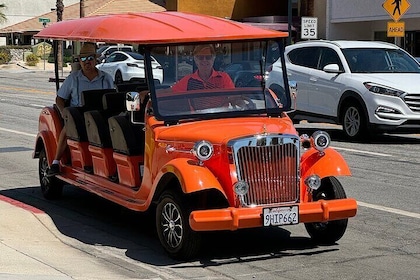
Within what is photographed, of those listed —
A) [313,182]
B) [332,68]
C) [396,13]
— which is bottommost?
[313,182]

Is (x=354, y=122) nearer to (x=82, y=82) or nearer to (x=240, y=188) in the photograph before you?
(x=82, y=82)

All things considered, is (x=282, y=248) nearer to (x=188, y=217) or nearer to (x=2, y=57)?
(x=188, y=217)

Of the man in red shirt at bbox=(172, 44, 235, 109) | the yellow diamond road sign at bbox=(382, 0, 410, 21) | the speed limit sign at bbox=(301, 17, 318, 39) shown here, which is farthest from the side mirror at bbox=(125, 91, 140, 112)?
the speed limit sign at bbox=(301, 17, 318, 39)

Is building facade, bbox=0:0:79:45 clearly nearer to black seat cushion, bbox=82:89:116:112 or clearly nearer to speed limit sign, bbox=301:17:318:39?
speed limit sign, bbox=301:17:318:39

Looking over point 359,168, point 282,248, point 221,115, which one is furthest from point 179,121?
point 359,168

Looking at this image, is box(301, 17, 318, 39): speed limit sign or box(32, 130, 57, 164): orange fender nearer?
box(32, 130, 57, 164): orange fender

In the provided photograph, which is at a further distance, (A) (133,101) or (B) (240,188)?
(A) (133,101)

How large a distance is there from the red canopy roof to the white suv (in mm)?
8142

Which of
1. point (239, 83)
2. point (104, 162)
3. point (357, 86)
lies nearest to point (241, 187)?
point (239, 83)

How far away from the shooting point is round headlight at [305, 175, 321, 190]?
27.3 ft

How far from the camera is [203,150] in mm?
8023

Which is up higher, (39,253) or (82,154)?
(82,154)

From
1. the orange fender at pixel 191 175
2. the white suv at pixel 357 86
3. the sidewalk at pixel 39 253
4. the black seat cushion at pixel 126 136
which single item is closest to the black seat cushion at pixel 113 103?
the black seat cushion at pixel 126 136

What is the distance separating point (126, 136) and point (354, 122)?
9.05 m
